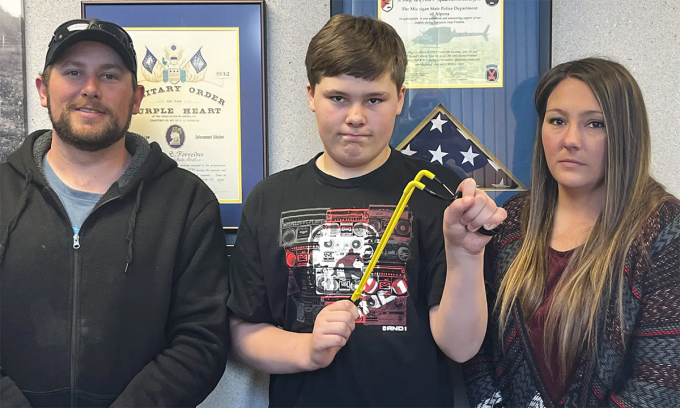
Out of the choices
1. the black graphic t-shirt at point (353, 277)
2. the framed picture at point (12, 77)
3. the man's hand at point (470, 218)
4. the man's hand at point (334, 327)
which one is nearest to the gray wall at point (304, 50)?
the framed picture at point (12, 77)

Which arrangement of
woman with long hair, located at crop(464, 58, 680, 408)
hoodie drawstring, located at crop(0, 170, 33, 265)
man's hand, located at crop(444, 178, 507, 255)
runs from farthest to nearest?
hoodie drawstring, located at crop(0, 170, 33, 265) < woman with long hair, located at crop(464, 58, 680, 408) < man's hand, located at crop(444, 178, 507, 255)

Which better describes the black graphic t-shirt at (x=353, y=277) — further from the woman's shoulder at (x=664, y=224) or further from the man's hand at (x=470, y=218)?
the woman's shoulder at (x=664, y=224)

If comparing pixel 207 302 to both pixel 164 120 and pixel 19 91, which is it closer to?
pixel 164 120

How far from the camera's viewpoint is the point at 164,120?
61.2 inches

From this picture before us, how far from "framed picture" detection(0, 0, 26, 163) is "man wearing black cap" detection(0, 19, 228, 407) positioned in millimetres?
289

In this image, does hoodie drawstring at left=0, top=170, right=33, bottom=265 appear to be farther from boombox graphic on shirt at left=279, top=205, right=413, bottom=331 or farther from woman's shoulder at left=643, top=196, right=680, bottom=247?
woman's shoulder at left=643, top=196, right=680, bottom=247

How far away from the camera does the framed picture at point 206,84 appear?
152 centimetres

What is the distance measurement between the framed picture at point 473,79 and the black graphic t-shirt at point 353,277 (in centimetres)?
26

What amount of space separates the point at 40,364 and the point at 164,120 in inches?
29.2

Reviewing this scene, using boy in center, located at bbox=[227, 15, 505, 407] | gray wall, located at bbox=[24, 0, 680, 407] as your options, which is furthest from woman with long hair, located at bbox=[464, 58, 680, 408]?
gray wall, located at bbox=[24, 0, 680, 407]

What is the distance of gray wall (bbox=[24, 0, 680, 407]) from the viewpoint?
60.2 inches

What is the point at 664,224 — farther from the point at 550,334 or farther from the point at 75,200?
the point at 75,200

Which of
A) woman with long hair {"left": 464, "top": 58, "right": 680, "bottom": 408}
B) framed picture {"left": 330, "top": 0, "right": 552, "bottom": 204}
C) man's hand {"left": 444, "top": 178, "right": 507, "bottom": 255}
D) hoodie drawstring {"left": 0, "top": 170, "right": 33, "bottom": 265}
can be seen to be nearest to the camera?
man's hand {"left": 444, "top": 178, "right": 507, "bottom": 255}

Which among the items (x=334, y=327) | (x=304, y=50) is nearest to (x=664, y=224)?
(x=334, y=327)
